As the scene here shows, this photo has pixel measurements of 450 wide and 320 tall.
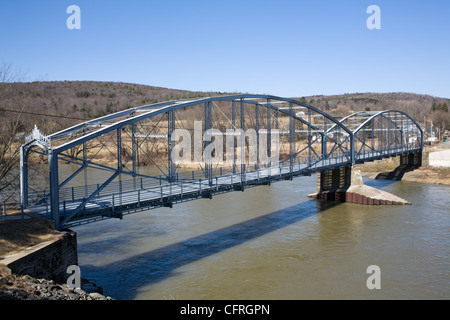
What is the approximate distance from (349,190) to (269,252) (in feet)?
52.2

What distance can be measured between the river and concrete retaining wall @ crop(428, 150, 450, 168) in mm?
20039

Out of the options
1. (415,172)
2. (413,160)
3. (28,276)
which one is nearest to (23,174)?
(28,276)

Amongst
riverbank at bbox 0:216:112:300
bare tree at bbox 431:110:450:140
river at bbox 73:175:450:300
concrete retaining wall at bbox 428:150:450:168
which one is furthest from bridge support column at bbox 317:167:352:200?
bare tree at bbox 431:110:450:140

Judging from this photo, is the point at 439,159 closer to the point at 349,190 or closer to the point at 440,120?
the point at 349,190

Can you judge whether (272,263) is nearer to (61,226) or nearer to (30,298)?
(61,226)

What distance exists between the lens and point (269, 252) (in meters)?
19.1

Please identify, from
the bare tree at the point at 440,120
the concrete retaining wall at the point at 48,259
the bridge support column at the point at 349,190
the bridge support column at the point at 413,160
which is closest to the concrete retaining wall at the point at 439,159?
the bridge support column at the point at 413,160

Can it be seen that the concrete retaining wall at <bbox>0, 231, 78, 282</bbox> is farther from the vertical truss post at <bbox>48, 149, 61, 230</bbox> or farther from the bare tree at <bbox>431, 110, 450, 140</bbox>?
the bare tree at <bbox>431, 110, 450, 140</bbox>

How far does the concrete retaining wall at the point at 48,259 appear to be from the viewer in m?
10.9

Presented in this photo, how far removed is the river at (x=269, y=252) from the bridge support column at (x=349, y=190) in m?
1.39

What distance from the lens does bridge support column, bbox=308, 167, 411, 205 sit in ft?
101

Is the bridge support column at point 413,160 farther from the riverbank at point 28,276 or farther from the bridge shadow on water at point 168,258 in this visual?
the riverbank at point 28,276

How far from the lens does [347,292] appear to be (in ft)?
47.8
